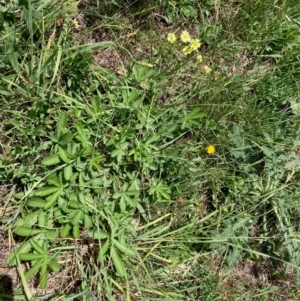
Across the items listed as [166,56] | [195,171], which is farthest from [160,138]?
[166,56]

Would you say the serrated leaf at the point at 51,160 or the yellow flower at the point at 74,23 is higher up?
the yellow flower at the point at 74,23

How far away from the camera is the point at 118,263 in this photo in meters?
2.04

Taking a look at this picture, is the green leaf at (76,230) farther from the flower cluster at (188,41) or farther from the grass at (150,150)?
the flower cluster at (188,41)

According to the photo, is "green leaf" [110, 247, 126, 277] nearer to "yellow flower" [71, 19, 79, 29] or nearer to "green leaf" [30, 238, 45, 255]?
"green leaf" [30, 238, 45, 255]

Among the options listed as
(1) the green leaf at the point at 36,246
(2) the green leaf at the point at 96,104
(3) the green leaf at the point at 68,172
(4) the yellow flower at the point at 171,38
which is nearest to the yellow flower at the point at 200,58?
(4) the yellow flower at the point at 171,38

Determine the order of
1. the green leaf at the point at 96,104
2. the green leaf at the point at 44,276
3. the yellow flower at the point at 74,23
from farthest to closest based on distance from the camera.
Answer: the yellow flower at the point at 74,23
the green leaf at the point at 96,104
the green leaf at the point at 44,276

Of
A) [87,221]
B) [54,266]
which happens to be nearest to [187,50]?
[87,221]

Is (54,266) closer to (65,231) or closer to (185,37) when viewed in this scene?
(65,231)

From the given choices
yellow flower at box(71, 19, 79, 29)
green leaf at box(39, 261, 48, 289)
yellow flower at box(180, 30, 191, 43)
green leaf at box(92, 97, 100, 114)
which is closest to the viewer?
green leaf at box(39, 261, 48, 289)

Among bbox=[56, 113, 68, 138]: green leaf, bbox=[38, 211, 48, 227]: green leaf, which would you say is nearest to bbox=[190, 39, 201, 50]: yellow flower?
bbox=[56, 113, 68, 138]: green leaf

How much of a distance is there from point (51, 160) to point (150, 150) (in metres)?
0.45

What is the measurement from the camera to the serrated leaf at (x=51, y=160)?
2.02 m

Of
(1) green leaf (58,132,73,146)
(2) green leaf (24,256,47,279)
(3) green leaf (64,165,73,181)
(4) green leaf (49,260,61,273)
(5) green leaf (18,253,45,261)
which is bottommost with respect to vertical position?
(4) green leaf (49,260,61,273)

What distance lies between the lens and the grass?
6.75 ft
